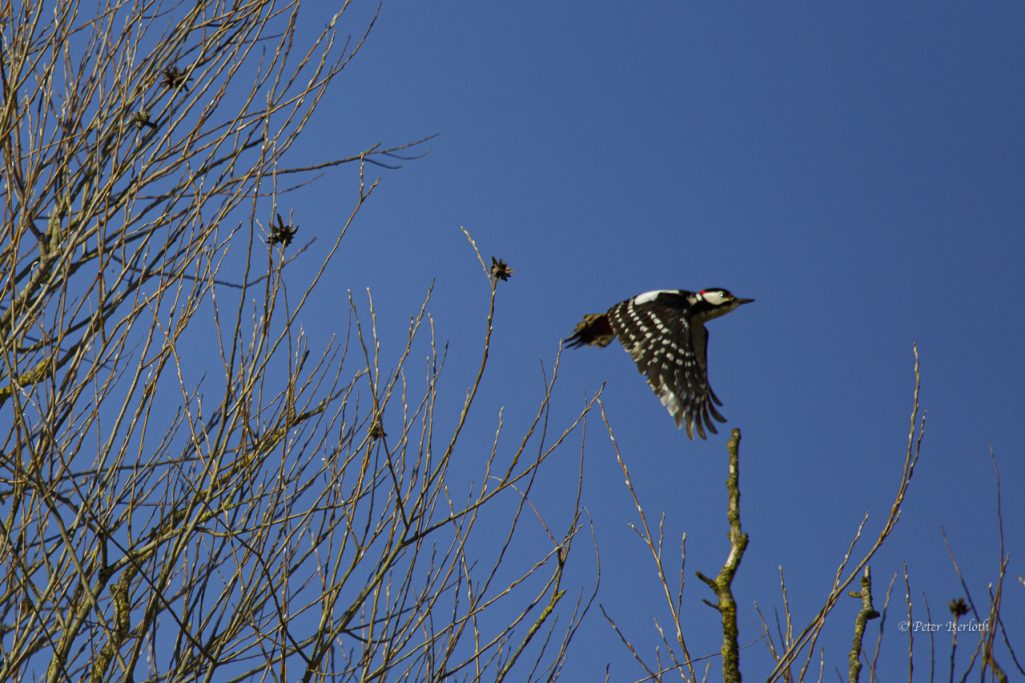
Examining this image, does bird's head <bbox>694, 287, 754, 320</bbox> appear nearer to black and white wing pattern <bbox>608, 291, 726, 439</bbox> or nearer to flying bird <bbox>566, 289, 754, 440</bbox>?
flying bird <bbox>566, 289, 754, 440</bbox>

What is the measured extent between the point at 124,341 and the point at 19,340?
588 mm

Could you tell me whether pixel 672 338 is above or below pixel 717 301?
below

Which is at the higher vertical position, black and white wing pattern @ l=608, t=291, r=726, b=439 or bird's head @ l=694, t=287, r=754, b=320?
bird's head @ l=694, t=287, r=754, b=320

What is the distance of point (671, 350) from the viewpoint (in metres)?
6.27

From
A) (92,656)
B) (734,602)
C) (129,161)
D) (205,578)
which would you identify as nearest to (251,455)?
(205,578)

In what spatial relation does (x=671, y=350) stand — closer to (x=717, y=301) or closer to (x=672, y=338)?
(x=672, y=338)

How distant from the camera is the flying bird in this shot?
19.1ft

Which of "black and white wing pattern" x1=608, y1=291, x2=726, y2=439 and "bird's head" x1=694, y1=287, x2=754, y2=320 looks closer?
"black and white wing pattern" x1=608, y1=291, x2=726, y2=439

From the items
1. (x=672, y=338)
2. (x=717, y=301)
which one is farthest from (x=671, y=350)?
(x=717, y=301)

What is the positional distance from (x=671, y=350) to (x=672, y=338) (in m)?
0.14

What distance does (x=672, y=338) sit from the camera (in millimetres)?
6387

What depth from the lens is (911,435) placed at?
258 cm

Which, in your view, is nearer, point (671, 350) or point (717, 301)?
point (671, 350)

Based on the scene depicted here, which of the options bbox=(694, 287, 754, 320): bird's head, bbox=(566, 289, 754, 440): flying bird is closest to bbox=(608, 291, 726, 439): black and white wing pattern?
bbox=(566, 289, 754, 440): flying bird
